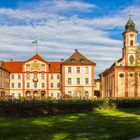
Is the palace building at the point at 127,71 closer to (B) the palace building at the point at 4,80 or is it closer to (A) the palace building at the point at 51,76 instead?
(A) the palace building at the point at 51,76

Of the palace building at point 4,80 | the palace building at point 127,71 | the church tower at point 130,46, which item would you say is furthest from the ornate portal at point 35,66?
the church tower at point 130,46

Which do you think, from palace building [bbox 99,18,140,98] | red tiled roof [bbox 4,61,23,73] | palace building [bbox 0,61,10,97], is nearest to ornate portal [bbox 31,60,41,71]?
red tiled roof [bbox 4,61,23,73]

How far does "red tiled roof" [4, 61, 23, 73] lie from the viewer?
310ft

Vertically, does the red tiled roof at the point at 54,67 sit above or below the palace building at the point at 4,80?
above

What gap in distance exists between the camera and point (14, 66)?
315 feet

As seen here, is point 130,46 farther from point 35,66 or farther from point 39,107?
point 39,107

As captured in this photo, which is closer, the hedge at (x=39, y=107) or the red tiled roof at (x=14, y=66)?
the hedge at (x=39, y=107)

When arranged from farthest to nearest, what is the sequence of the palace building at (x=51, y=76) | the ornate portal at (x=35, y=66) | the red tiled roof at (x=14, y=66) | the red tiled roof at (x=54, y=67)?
→ the red tiled roof at (x=14, y=66)
the red tiled roof at (x=54, y=67)
the ornate portal at (x=35, y=66)
the palace building at (x=51, y=76)

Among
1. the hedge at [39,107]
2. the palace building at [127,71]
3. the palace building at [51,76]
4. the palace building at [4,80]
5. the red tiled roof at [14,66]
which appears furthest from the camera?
the red tiled roof at [14,66]

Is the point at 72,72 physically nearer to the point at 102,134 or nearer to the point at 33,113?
the point at 33,113

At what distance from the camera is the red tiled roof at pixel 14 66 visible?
3718 inches

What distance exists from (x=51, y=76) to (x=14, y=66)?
389 inches

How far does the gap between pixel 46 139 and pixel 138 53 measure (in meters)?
53.1

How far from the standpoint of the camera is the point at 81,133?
1711 cm
